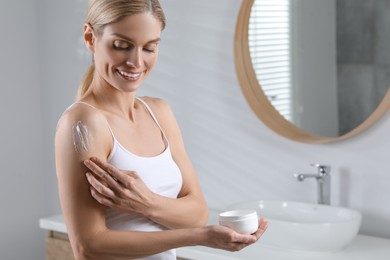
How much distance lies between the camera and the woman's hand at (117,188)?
4.62ft

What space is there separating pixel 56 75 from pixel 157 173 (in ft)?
7.77

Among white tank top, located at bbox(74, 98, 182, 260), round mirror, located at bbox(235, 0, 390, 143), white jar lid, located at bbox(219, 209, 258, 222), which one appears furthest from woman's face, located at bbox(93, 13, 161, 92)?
round mirror, located at bbox(235, 0, 390, 143)

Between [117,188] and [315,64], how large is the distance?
4.99 ft

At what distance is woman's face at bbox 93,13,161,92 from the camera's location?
56.7 inches

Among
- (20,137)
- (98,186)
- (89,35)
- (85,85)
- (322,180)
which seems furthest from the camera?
(20,137)

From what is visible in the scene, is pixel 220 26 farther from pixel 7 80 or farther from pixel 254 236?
pixel 254 236

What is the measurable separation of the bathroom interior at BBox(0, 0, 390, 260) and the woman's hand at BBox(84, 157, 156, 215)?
0.98 meters

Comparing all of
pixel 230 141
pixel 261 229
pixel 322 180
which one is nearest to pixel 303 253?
pixel 322 180

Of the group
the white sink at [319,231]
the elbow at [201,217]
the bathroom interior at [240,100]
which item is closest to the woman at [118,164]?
the elbow at [201,217]

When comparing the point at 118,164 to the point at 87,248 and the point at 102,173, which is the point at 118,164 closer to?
the point at 102,173

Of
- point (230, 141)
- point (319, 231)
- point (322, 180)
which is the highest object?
point (230, 141)

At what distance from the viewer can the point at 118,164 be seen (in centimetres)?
146

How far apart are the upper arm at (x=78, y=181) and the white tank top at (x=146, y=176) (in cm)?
5

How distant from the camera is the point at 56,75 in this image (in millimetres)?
3770
